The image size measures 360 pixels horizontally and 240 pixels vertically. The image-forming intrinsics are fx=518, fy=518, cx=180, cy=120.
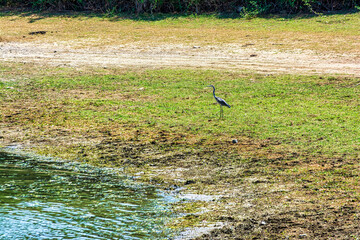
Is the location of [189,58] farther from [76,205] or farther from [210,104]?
[76,205]

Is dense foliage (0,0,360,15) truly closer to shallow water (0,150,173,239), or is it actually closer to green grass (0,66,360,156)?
green grass (0,66,360,156)

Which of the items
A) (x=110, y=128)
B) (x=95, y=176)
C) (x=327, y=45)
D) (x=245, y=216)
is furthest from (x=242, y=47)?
(x=245, y=216)

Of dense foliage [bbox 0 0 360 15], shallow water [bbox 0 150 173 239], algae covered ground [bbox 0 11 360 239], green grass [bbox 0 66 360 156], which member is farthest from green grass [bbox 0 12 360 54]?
shallow water [bbox 0 150 173 239]

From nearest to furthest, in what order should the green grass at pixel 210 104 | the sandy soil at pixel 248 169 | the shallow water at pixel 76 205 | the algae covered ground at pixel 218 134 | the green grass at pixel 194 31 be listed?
the sandy soil at pixel 248 169 < the shallow water at pixel 76 205 < the algae covered ground at pixel 218 134 < the green grass at pixel 210 104 < the green grass at pixel 194 31

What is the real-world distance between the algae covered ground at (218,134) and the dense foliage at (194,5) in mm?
8913

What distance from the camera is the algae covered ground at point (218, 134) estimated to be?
6.65 metres

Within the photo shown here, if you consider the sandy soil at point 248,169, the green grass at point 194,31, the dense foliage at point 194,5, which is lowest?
the sandy soil at point 248,169

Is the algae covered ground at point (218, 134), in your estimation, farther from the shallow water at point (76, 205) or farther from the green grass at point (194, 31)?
the green grass at point (194, 31)

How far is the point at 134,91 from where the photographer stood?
535 inches

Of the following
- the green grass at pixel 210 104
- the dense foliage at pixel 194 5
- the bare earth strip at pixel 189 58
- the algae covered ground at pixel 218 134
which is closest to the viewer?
the algae covered ground at pixel 218 134

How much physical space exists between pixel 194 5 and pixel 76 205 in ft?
62.3

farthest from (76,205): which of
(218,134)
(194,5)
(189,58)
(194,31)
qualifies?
(194,5)

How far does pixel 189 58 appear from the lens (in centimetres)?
1770

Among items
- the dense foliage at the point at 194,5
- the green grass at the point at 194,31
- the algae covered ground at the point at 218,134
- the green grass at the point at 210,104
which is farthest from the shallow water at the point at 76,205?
the dense foliage at the point at 194,5
